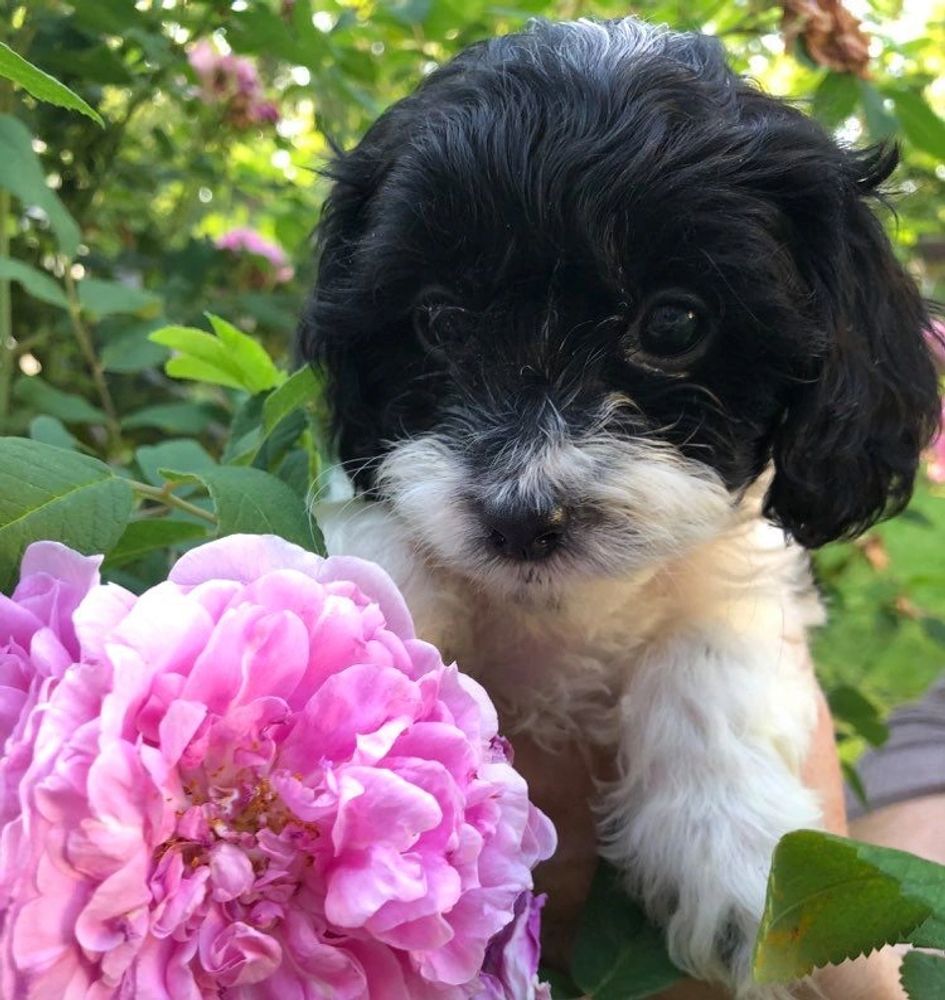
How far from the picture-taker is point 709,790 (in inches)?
54.8

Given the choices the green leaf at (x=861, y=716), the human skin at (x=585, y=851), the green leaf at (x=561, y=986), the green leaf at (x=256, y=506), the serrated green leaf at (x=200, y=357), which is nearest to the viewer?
the green leaf at (x=256, y=506)

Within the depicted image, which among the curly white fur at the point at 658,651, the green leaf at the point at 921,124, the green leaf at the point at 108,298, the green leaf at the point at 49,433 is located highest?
the green leaf at the point at 921,124

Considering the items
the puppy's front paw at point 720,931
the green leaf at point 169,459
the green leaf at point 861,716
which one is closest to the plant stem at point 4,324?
the green leaf at point 169,459

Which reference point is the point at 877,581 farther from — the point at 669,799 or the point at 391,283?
the point at 391,283

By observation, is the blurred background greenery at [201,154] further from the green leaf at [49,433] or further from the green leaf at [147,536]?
the green leaf at [147,536]

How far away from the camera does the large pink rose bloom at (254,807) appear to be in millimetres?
663

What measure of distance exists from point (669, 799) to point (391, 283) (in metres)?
0.78

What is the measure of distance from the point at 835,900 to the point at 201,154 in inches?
83.8

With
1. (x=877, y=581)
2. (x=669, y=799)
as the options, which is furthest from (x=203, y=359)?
(x=877, y=581)

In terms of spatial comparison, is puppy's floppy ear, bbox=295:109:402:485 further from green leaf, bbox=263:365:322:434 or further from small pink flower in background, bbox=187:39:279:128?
small pink flower in background, bbox=187:39:279:128

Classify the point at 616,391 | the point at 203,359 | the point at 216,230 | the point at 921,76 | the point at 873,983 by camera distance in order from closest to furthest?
the point at 616,391
the point at 203,359
the point at 873,983
the point at 921,76
the point at 216,230

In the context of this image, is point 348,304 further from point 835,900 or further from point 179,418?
point 835,900

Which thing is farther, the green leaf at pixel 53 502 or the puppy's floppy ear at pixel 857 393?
the puppy's floppy ear at pixel 857 393

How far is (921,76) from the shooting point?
2.43m
